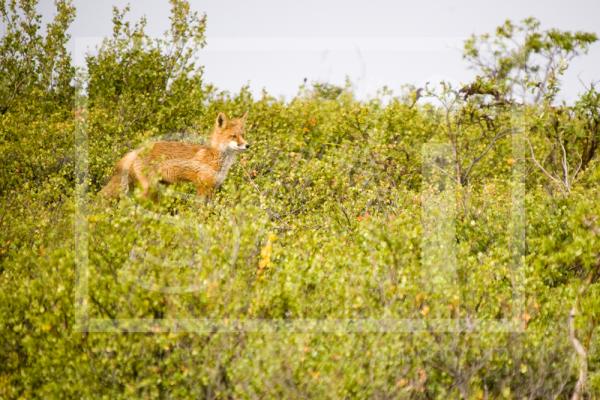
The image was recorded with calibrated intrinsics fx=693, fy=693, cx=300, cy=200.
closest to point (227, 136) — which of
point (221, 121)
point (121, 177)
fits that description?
point (221, 121)

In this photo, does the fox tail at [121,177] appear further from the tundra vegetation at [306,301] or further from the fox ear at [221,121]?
the fox ear at [221,121]

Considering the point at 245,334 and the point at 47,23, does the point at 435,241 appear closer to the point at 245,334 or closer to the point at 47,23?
the point at 245,334

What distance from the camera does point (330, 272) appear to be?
9.21 meters

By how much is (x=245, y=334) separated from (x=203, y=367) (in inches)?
24.2

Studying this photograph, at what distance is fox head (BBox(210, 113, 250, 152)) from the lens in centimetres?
1609

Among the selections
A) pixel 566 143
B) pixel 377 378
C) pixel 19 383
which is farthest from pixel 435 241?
pixel 566 143

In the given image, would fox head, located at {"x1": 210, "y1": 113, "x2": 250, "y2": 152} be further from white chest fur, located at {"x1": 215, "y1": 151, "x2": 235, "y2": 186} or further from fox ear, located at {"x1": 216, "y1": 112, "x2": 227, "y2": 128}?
white chest fur, located at {"x1": 215, "y1": 151, "x2": 235, "y2": 186}

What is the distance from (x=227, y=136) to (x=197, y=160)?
0.96m

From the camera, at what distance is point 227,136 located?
639 inches

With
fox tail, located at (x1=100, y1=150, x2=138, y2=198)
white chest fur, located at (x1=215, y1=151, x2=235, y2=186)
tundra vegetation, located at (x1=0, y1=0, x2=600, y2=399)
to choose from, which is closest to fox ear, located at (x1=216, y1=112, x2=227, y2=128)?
white chest fur, located at (x1=215, y1=151, x2=235, y2=186)

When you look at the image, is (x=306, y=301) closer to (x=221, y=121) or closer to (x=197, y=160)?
(x=197, y=160)

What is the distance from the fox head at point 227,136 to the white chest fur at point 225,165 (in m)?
0.13

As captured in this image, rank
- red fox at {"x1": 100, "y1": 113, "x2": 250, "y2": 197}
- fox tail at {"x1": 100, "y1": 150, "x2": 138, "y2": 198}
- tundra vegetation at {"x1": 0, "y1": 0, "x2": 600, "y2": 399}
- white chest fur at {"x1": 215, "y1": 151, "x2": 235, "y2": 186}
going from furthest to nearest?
white chest fur at {"x1": 215, "y1": 151, "x2": 235, "y2": 186} → red fox at {"x1": 100, "y1": 113, "x2": 250, "y2": 197} → fox tail at {"x1": 100, "y1": 150, "x2": 138, "y2": 198} → tundra vegetation at {"x1": 0, "y1": 0, "x2": 600, "y2": 399}

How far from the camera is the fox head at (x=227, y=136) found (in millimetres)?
16094
